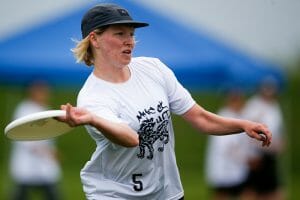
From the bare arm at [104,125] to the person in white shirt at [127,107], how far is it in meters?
0.34

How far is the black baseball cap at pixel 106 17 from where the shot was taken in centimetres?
618

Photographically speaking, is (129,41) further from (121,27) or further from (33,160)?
(33,160)

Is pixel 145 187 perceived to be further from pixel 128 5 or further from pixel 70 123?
pixel 128 5

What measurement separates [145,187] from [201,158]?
17.4 m

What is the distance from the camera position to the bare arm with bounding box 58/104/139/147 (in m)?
5.36

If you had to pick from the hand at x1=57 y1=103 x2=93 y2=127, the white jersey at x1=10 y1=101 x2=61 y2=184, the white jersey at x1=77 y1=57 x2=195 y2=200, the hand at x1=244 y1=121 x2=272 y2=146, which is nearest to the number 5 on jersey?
the white jersey at x1=77 y1=57 x2=195 y2=200

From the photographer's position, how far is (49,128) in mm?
6344

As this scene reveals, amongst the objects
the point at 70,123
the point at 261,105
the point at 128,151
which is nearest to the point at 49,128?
the point at 128,151

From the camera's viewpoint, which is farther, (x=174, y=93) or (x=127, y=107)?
(x=174, y=93)

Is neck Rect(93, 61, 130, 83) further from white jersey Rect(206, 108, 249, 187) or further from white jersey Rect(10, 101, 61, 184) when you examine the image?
white jersey Rect(206, 108, 249, 187)

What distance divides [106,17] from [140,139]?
0.80m

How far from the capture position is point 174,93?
6.55m

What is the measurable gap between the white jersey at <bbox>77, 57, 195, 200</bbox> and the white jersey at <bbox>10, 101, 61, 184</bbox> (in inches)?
269

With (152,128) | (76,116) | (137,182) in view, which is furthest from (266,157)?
(76,116)
